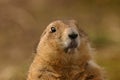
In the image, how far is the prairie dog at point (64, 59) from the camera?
8.09 metres

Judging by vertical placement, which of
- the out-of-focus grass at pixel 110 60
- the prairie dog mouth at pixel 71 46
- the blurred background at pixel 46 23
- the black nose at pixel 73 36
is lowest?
the prairie dog mouth at pixel 71 46

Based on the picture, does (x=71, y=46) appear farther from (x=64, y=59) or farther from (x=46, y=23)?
(x=46, y=23)

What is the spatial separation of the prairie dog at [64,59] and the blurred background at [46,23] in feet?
22.6

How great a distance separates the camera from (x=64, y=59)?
8125mm

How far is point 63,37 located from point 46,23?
11.0 meters

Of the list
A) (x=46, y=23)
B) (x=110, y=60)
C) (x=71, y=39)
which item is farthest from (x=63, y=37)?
(x=46, y=23)

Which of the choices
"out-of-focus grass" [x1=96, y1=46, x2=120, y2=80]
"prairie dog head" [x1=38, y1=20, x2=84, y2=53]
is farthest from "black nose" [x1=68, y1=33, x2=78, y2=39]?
"out-of-focus grass" [x1=96, y1=46, x2=120, y2=80]

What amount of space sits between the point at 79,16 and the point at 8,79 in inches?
259

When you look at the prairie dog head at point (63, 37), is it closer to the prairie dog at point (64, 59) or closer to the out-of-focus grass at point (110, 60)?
the prairie dog at point (64, 59)

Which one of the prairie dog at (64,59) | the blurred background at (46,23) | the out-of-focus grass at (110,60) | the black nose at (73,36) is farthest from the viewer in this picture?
the blurred background at (46,23)

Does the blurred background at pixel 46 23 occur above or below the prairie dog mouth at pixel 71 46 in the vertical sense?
above

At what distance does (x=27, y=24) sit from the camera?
62.4 ft

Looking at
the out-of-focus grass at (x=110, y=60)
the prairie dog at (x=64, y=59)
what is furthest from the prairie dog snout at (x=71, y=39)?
the out-of-focus grass at (x=110, y=60)

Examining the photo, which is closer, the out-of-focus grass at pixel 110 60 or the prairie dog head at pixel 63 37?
the prairie dog head at pixel 63 37
